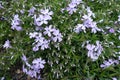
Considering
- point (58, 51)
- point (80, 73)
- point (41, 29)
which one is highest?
point (41, 29)

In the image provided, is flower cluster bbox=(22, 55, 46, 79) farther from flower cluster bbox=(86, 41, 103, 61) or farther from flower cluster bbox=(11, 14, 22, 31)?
flower cluster bbox=(86, 41, 103, 61)

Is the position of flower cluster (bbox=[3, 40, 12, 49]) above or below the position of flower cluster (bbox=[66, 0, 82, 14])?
below

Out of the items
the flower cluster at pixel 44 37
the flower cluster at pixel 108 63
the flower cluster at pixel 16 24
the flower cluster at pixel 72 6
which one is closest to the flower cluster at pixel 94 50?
the flower cluster at pixel 108 63

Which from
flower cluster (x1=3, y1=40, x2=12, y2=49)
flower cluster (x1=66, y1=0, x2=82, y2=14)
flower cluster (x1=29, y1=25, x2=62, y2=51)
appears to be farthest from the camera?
flower cluster (x1=66, y1=0, x2=82, y2=14)

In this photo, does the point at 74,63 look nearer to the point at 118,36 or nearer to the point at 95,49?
the point at 95,49

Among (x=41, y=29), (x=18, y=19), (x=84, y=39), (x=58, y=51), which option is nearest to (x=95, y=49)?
(x=84, y=39)

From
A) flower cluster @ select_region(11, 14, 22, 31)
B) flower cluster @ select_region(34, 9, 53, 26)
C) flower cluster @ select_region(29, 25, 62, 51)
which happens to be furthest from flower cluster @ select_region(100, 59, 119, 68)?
flower cluster @ select_region(11, 14, 22, 31)

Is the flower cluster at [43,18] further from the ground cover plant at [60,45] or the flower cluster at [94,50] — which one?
the flower cluster at [94,50]

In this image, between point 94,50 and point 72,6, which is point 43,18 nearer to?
point 72,6
